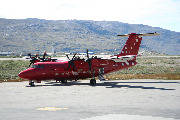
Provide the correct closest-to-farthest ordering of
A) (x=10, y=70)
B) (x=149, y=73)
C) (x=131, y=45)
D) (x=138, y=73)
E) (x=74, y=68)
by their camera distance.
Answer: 1. (x=74, y=68)
2. (x=131, y=45)
3. (x=149, y=73)
4. (x=138, y=73)
5. (x=10, y=70)

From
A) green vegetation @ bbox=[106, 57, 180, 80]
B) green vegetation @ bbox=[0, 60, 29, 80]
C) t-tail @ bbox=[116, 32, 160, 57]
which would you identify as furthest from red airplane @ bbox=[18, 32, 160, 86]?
green vegetation @ bbox=[0, 60, 29, 80]

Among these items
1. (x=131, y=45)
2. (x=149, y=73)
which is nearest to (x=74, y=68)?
(x=131, y=45)

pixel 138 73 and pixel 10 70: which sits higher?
pixel 10 70

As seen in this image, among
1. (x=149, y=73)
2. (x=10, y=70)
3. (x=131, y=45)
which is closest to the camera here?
(x=131, y=45)

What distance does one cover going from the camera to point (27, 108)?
59.6 ft

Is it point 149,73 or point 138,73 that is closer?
point 149,73

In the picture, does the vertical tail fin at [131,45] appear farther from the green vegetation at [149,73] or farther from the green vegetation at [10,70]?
the green vegetation at [10,70]

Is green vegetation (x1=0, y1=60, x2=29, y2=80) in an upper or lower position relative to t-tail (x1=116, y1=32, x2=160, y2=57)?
lower

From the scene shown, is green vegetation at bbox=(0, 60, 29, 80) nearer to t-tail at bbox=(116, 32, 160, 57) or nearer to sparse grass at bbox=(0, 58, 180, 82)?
sparse grass at bbox=(0, 58, 180, 82)

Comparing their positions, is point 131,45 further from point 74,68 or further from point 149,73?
point 149,73

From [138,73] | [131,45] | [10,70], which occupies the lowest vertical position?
[138,73]

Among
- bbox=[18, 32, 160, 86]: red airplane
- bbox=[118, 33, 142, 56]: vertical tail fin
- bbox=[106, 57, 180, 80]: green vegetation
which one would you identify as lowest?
bbox=[106, 57, 180, 80]: green vegetation

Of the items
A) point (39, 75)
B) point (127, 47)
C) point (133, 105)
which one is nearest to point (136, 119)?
point (133, 105)

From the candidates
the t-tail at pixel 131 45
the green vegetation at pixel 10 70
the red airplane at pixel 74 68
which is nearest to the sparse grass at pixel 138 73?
the green vegetation at pixel 10 70
